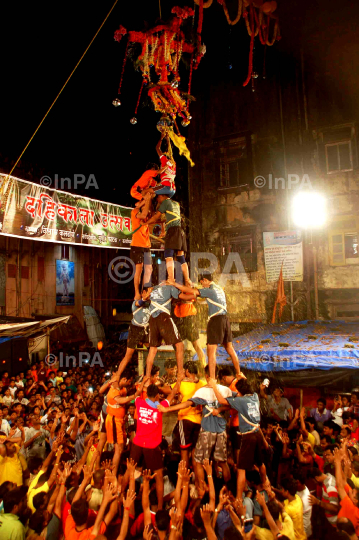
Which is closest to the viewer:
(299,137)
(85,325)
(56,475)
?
(56,475)

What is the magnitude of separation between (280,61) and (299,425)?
48.5ft

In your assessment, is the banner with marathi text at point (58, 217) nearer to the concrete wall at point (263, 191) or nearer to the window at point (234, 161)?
the concrete wall at point (263, 191)

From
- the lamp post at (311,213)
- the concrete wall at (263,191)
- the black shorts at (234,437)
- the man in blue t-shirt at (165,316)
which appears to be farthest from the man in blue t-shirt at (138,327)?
the lamp post at (311,213)

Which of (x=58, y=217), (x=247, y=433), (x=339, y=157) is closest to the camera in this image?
(x=247, y=433)

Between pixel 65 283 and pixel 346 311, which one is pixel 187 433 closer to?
pixel 346 311

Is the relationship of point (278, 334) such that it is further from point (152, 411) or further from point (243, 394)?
point (152, 411)

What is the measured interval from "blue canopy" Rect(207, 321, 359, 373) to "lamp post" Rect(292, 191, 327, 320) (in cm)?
311

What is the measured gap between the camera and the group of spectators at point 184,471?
14.1 feet

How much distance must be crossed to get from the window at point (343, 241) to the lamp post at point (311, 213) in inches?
22.1

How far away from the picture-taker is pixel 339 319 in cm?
1427

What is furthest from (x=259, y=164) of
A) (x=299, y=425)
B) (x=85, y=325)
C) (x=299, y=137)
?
(x=85, y=325)

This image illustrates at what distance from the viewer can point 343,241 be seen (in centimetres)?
1439

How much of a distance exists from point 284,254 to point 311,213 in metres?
1.96

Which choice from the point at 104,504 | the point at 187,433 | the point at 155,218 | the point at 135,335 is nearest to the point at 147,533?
the point at 104,504
